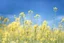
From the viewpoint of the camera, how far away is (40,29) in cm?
505

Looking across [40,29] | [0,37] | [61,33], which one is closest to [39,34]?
[40,29]

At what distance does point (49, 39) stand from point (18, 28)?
2.10 ft

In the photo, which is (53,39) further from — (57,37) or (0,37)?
(0,37)

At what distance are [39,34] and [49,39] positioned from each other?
9.3 inches

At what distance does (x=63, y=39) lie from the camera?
5.21 m

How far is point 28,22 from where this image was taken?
5340 mm

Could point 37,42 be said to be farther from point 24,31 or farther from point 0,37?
point 0,37

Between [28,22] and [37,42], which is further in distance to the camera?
[28,22]

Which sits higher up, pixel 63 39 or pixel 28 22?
pixel 28 22

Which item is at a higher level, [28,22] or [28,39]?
[28,22]

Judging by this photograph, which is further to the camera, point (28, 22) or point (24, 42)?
point (28, 22)

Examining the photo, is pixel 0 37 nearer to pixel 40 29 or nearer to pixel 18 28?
pixel 18 28

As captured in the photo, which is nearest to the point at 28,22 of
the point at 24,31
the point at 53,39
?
the point at 24,31

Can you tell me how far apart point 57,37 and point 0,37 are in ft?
3.81
